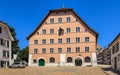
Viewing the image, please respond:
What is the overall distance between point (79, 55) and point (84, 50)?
82.7 inches

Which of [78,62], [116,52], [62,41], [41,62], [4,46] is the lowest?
[41,62]

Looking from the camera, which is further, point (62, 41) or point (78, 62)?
point (62, 41)

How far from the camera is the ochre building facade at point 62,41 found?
240ft

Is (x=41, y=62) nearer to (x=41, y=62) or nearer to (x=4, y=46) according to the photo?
(x=41, y=62)

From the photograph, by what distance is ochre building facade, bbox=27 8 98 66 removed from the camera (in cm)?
7325

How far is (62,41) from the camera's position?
247 ft

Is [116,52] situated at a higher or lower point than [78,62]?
higher

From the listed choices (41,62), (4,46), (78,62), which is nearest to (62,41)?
(78,62)

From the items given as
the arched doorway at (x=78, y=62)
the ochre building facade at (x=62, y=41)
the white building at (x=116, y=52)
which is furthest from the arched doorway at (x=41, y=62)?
the white building at (x=116, y=52)

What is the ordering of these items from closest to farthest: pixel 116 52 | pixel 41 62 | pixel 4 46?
1. pixel 116 52
2. pixel 4 46
3. pixel 41 62

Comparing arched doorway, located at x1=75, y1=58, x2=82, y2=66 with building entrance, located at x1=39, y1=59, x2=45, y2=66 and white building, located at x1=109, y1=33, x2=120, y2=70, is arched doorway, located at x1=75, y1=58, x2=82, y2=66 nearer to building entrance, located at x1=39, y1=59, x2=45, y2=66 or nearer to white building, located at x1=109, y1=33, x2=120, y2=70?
building entrance, located at x1=39, y1=59, x2=45, y2=66

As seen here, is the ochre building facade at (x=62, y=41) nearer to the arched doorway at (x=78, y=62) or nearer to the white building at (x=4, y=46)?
the arched doorway at (x=78, y=62)

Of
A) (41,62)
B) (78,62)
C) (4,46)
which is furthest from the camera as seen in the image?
(41,62)

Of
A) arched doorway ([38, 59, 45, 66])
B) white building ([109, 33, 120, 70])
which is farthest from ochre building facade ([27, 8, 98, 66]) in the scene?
white building ([109, 33, 120, 70])
